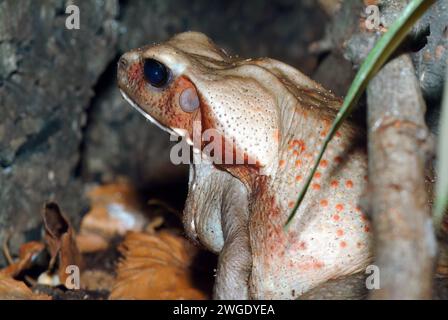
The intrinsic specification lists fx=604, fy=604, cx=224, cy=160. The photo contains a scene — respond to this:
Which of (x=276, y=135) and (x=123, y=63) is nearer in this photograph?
(x=276, y=135)

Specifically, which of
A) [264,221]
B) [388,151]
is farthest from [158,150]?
[388,151]

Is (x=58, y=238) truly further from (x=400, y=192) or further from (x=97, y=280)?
(x=400, y=192)

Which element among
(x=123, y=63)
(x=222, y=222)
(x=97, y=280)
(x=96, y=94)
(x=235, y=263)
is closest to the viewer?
(x=235, y=263)

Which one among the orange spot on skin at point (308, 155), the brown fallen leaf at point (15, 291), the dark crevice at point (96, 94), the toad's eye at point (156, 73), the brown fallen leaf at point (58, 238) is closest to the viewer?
the orange spot on skin at point (308, 155)

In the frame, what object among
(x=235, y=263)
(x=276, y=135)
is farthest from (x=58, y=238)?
(x=276, y=135)

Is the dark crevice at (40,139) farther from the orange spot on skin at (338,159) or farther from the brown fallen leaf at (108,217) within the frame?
the orange spot on skin at (338,159)

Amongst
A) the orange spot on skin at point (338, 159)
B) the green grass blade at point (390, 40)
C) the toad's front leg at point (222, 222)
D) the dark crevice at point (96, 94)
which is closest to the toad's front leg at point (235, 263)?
the toad's front leg at point (222, 222)

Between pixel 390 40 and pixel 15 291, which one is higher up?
pixel 390 40
